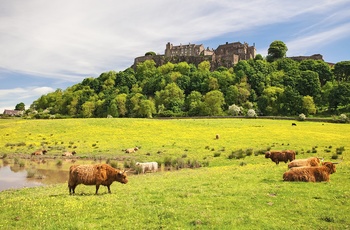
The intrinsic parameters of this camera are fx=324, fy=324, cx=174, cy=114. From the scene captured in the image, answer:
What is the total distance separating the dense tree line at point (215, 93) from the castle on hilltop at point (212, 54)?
968 centimetres

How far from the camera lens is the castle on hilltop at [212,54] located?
15962cm

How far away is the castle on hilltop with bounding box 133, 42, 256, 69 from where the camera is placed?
15962 cm

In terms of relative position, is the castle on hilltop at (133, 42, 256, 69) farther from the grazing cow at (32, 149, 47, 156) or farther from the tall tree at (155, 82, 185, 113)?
the grazing cow at (32, 149, 47, 156)

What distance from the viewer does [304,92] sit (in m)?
107

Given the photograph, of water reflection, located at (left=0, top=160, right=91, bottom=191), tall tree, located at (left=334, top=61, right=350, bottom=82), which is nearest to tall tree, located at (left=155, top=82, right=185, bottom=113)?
tall tree, located at (left=334, top=61, right=350, bottom=82)

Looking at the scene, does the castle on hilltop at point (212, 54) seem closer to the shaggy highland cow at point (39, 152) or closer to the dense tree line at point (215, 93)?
the dense tree line at point (215, 93)

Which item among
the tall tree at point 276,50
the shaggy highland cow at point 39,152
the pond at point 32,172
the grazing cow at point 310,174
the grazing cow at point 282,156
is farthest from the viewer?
the tall tree at point 276,50

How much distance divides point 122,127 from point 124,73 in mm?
98616

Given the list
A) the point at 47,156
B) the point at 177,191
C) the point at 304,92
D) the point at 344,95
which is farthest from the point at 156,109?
the point at 177,191

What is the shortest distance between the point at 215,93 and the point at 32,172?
260ft

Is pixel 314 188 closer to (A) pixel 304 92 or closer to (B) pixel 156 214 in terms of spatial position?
(B) pixel 156 214

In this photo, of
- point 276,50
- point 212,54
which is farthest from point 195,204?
point 212,54

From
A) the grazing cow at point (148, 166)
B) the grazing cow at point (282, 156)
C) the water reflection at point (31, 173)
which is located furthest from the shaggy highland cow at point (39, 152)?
the grazing cow at point (282, 156)

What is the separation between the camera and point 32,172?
28.7 metres
